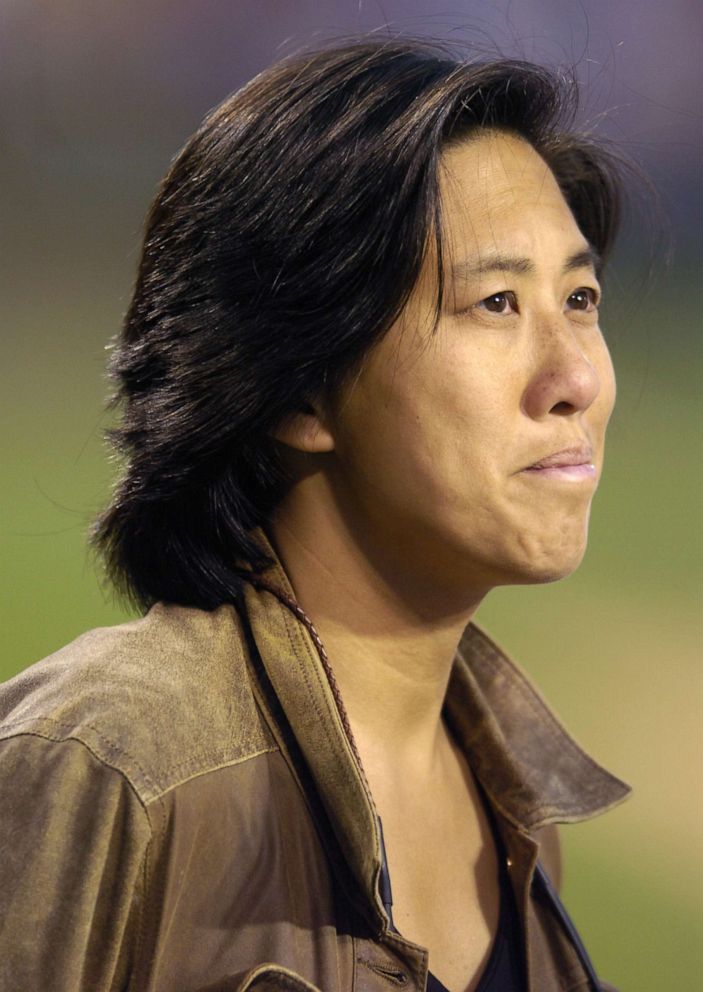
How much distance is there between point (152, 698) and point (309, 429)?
0.30 meters

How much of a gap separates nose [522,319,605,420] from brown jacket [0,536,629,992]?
0.98 feet

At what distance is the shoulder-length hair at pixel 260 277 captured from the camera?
3.79ft

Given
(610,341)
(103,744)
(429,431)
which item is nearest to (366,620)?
(429,431)

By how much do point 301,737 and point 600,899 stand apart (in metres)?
1.49

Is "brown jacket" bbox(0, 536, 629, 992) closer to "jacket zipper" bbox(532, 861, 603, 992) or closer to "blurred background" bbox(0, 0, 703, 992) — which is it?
"jacket zipper" bbox(532, 861, 603, 992)

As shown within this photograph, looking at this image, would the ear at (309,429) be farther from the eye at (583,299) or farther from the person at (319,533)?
the eye at (583,299)

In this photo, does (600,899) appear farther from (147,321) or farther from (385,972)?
(147,321)

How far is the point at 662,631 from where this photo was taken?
2443 millimetres

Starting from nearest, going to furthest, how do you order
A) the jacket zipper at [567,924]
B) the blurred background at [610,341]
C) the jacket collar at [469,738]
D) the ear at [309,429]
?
the jacket collar at [469,738], the ear at [309,429], the jacket zipper at [567,924], the blurred background at [610,341]

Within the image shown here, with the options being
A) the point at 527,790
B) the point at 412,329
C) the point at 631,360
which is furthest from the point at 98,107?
the point at 527,790

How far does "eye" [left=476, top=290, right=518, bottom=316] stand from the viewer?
1.18 meters

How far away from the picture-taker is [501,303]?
1.19 metres

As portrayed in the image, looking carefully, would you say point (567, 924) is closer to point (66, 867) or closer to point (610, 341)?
point (66, 867)

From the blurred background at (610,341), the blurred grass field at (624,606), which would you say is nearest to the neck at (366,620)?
the blurred background at (610,341)
